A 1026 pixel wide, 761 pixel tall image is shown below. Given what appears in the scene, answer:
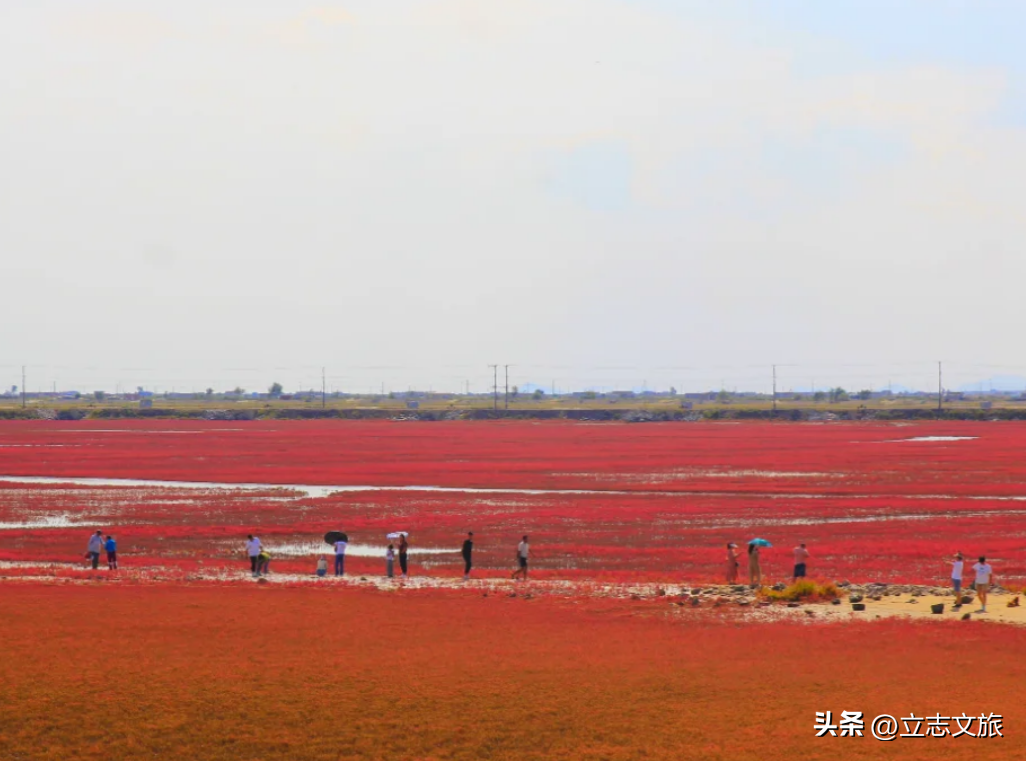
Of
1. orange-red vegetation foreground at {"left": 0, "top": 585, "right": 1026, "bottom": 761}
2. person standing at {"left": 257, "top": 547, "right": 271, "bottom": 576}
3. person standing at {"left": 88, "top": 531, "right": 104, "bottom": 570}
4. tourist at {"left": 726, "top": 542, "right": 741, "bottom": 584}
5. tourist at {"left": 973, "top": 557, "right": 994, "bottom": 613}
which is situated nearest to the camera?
orange-red vegetation foreground at {"left": 0, "top": 585, "right": 1026, "bottom": 761}

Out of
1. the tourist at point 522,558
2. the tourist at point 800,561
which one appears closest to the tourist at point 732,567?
the tourist at point 800,561

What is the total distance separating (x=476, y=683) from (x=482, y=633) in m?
4.33

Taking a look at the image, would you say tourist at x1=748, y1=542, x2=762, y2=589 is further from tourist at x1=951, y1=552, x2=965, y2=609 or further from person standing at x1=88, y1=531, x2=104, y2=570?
person standing at x1=88, y1=531, x2=104, y2=570

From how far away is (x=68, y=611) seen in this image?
109ft

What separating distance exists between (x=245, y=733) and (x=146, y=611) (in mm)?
10359

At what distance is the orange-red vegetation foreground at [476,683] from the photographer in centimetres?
2362

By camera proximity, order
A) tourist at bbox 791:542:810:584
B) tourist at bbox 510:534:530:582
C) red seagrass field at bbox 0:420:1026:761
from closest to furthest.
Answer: red seagrass field at bbox 0:420:1026:761 < tourist at bbox 791:542:810:584 < tourist at bbox 510:534:530:582

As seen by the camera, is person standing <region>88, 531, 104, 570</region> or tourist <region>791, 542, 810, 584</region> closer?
tourist <region>791, 542, 810, 584</region>

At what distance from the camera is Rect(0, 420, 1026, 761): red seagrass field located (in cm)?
2408

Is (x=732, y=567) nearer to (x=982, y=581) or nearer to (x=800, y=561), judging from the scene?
(x=800, y=561)

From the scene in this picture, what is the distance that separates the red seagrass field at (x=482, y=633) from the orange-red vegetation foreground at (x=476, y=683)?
0.24 feet

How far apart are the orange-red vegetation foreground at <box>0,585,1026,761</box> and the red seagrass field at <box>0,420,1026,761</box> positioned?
0.07 metres

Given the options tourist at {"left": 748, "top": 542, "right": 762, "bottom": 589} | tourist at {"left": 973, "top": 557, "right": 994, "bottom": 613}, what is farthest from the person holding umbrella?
tourist at {"left": 973, "top": 557, "right": 994, "bottom": 613}

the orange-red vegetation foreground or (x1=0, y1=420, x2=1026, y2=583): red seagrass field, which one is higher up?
(x1=0, y1=420, x2=1026, y2=583): red seagrass field
